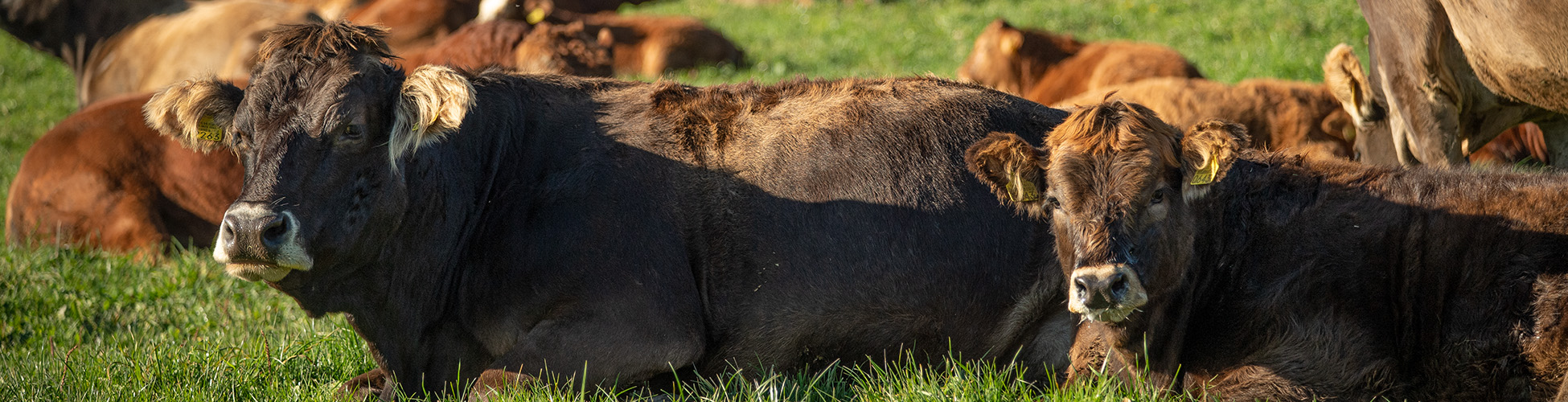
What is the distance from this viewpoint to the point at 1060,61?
1304 centimetres

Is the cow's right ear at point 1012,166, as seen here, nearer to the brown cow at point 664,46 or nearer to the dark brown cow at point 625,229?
the dark brown cow at point 625,229

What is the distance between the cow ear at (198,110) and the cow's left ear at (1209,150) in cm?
361

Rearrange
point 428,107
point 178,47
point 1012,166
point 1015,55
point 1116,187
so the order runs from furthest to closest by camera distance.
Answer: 1. point 178,47
2. point 1015,55
3. point 428,107
4. point 1012,166
5. point 1116,187

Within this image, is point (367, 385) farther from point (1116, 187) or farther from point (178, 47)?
point (178, 47)

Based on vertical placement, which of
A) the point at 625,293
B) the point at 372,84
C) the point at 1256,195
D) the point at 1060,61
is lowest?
the point at 1060,61

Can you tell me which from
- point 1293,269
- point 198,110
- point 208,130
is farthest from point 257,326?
point 1293,269

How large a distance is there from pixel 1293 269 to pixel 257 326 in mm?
5152

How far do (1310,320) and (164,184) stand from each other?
7789 millimetres

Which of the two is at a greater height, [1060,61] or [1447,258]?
[1447,258]

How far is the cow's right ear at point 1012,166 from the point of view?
449 centimetres

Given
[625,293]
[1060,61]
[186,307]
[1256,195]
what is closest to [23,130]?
[186,307]

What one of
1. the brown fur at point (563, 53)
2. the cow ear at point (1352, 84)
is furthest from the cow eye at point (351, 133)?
the brown fur at point (563, 53)

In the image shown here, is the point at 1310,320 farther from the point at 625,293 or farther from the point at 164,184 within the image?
the point at 164,184

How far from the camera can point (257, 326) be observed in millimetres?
6574
